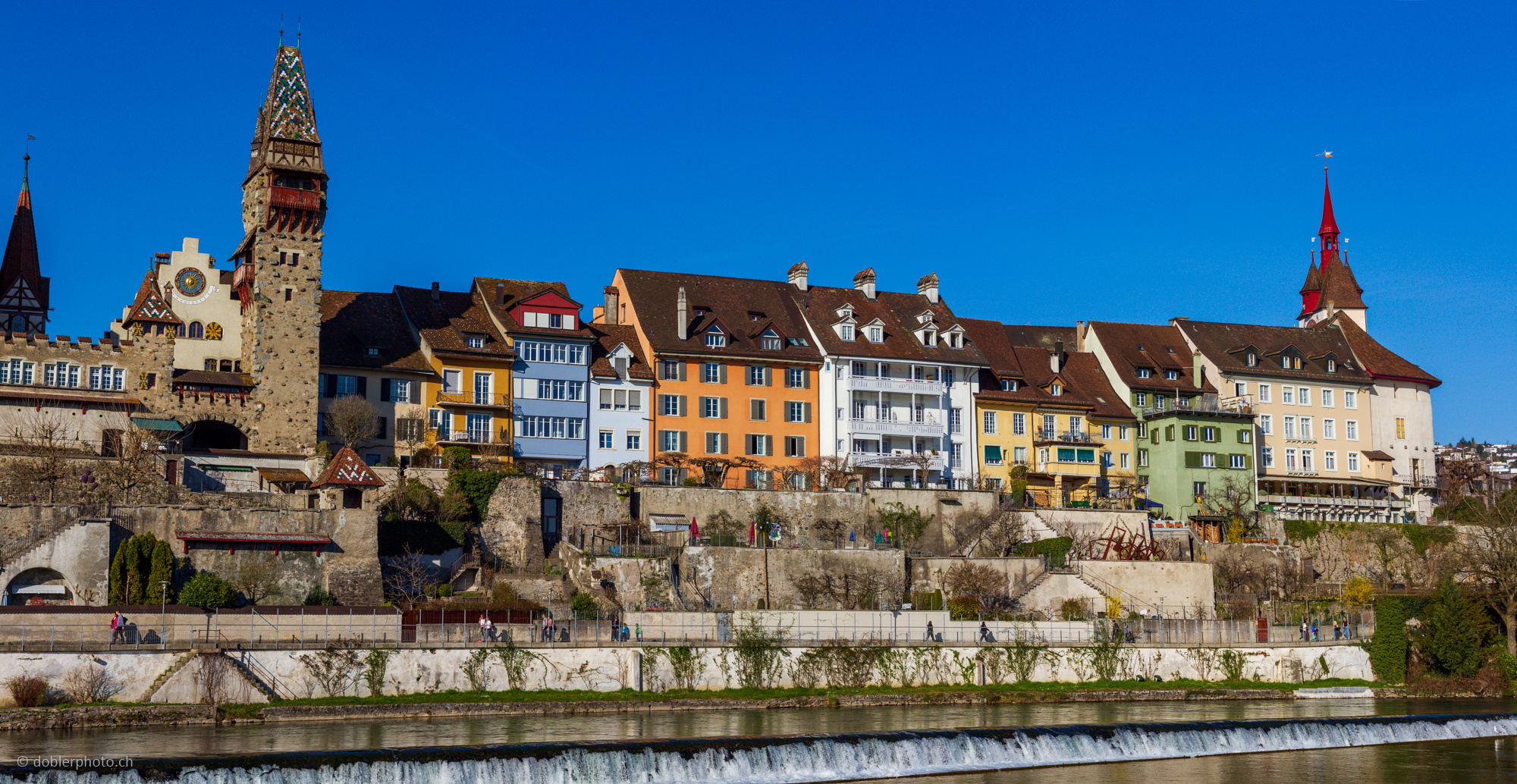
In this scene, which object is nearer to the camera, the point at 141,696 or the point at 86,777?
the point at 86,777

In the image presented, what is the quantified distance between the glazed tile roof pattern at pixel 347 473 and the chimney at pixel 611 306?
84.7 feet

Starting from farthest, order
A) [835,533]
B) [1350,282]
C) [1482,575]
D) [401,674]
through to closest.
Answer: [1350,282] → [835,533] → [1482,575] → [401,674]

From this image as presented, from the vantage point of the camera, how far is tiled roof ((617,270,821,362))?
79.2 metres

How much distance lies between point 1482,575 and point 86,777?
2243 inches

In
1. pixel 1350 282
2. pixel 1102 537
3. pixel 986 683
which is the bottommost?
pixel 986 683

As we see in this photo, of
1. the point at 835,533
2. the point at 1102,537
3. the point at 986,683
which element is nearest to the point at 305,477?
the point at 835,533

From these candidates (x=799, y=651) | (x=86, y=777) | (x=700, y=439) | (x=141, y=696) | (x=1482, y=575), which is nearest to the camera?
(x=86, y=777)

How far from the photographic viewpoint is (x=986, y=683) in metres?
56.2

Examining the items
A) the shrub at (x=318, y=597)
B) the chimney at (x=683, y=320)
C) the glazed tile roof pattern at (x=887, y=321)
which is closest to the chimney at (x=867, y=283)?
the glazed tile roof pattern at (x=887, y=321)

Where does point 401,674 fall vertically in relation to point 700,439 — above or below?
below

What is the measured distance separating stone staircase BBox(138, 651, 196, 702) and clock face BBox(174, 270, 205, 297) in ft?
91.3

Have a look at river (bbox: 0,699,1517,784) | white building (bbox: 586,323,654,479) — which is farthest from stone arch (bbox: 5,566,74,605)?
white building (bbox: 586,323,654,479)

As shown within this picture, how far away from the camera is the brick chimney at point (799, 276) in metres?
87.6

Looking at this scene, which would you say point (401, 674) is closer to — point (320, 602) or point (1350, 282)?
point (320, 602)
